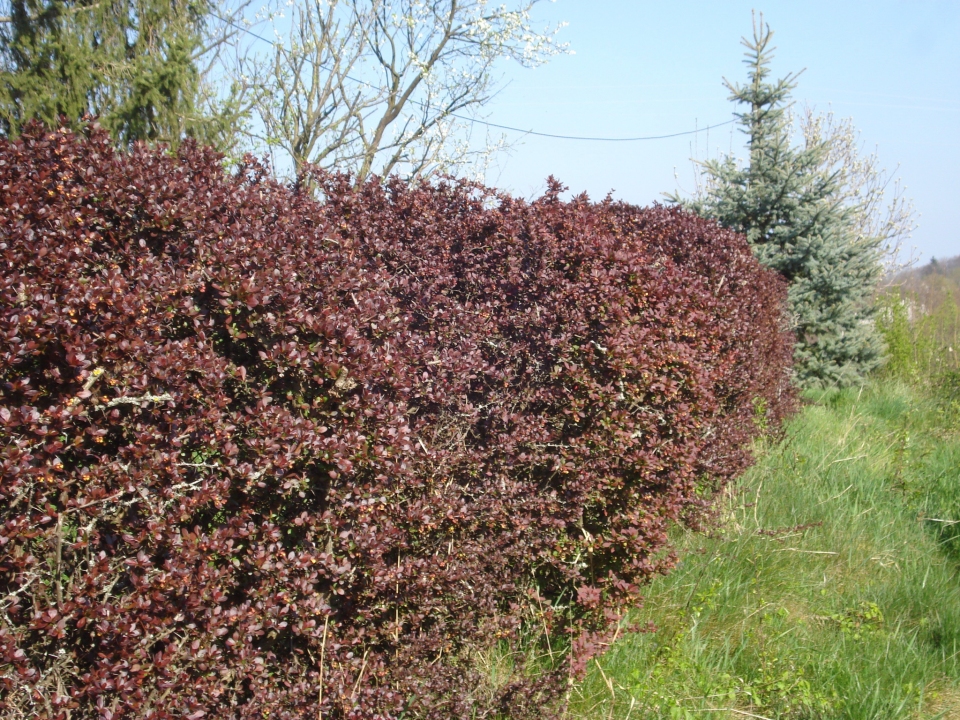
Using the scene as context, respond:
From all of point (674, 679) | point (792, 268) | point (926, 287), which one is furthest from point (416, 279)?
point (926, 287)

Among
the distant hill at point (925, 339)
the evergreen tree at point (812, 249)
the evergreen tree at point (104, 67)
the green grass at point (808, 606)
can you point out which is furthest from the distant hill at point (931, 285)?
the evergreen tree at point (104, 67)

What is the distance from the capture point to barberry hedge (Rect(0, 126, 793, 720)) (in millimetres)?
1903

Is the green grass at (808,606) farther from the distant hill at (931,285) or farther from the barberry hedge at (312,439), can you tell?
the distant hill at (931,285)

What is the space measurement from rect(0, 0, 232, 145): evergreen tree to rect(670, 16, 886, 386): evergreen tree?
6483 millimetres

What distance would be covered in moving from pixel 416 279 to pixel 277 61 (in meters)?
10.3

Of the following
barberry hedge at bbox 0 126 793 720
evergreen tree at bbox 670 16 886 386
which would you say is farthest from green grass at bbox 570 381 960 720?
evergreen tree at bbox 670 16 886 386

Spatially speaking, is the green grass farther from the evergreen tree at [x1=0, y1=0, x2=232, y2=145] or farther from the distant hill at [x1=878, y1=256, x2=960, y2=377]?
the evergreen tree at [x1=0, y1=0, x2=232, y2=145]

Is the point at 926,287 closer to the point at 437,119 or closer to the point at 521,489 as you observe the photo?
the point at 437,119

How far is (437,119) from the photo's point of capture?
13.7 meters

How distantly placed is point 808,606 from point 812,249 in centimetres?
630

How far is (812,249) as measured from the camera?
30.6 ft

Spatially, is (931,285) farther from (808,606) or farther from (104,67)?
(104,67)

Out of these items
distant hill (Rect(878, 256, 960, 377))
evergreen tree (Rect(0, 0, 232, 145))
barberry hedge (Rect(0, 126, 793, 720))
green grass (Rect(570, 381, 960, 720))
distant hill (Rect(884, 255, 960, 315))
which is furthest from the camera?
distant hill (Rect(884, 255, 960, 315))

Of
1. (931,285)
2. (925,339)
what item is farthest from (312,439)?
(931,285)
